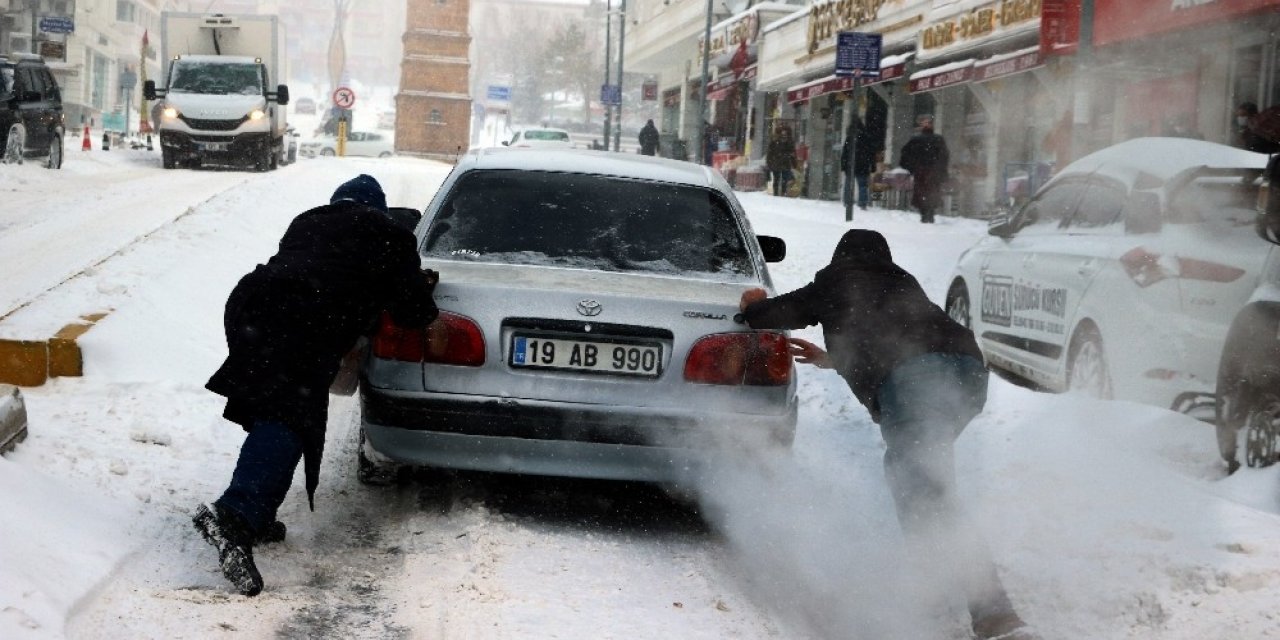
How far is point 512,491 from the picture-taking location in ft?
20.6

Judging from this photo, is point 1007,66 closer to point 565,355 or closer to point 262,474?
point 565,355

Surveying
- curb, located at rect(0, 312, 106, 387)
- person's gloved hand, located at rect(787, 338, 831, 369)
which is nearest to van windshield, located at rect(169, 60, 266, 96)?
curb, located at rect(0, 312, 106, 387)

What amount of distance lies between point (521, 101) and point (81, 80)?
4701 cm

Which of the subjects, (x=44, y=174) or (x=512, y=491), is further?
(x=44, y=174)

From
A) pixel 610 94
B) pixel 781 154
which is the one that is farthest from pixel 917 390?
pixel 610 94

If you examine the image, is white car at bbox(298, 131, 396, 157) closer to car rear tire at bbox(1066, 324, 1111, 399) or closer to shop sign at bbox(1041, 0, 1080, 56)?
shop sign at bbox(1041, 0, 1080, 56)

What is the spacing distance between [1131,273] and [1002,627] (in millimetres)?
3980

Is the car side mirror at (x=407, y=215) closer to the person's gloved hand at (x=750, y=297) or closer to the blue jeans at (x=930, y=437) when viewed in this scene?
the person's gloved hand at (x=750, y=297)

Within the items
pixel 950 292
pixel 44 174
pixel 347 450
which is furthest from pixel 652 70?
pixel 347 450

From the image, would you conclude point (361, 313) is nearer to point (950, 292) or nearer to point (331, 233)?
point (331, 233)

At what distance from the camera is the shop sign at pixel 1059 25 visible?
2019 centimetres

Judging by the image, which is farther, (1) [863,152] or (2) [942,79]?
(1) [863,152]

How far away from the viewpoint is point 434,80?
209 ft

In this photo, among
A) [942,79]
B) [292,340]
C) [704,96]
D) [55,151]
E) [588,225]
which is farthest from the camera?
[704,96]
